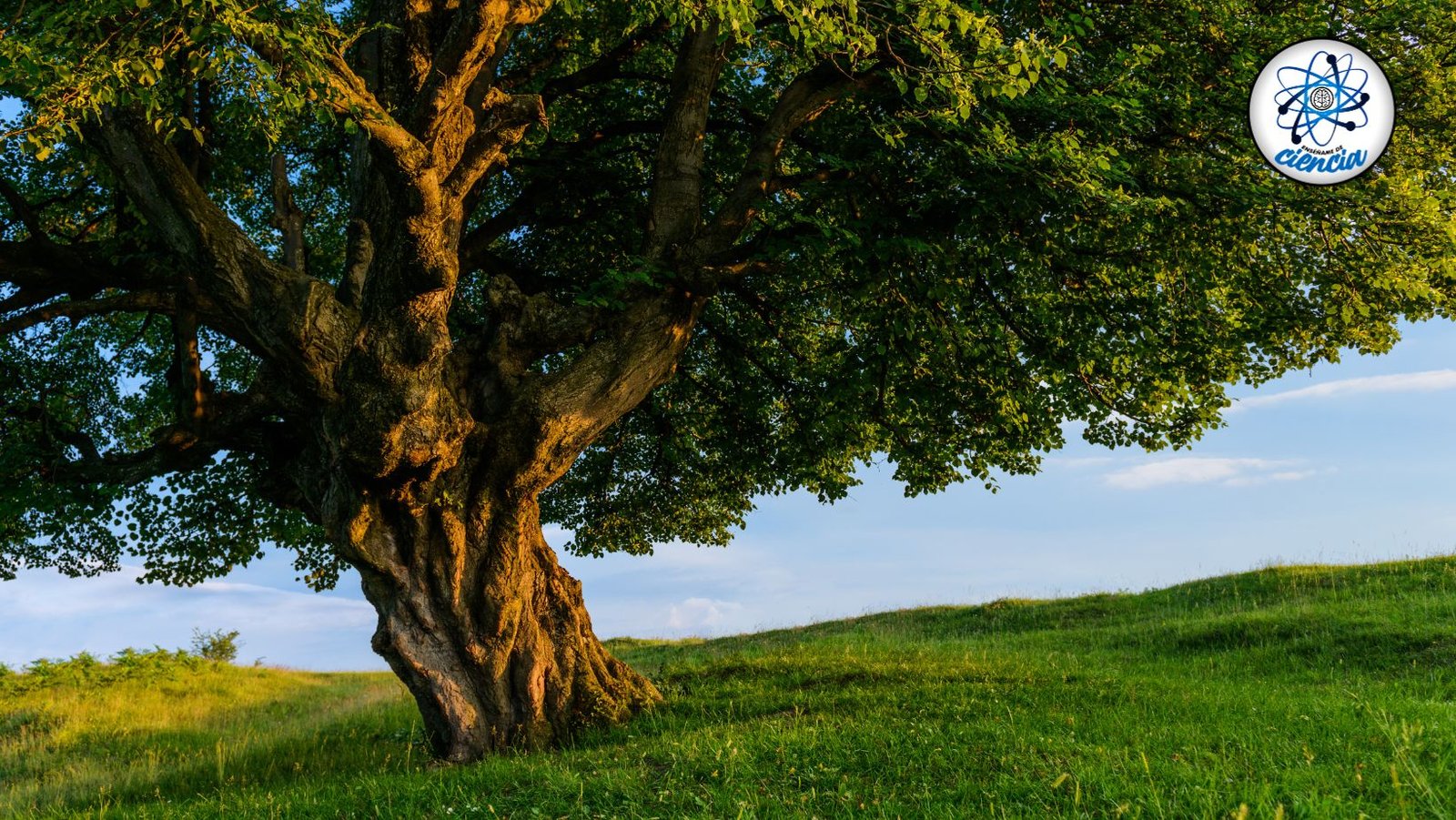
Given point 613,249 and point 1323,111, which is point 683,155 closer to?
point 613,249

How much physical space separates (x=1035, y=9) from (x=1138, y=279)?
453cm

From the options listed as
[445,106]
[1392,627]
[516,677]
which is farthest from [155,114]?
[1392,627]

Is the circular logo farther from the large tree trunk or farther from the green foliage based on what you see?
the green foliage

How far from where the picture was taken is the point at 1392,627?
16.0 m

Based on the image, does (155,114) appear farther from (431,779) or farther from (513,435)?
(431,779)

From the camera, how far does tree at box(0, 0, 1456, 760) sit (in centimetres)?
1015

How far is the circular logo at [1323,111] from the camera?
1189 cm

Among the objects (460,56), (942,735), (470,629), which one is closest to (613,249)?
(460,56)

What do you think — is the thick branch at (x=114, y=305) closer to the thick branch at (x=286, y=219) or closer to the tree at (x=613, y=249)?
the tree at (x=613, y=249)

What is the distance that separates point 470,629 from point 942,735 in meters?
6.14

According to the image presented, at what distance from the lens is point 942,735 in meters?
8.62

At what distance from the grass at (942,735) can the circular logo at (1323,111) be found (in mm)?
7056

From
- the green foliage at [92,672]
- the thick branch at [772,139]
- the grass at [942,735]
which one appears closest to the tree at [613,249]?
the thick branch at [772,139]

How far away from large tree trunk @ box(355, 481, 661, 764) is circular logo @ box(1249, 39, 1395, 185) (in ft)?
37.4
